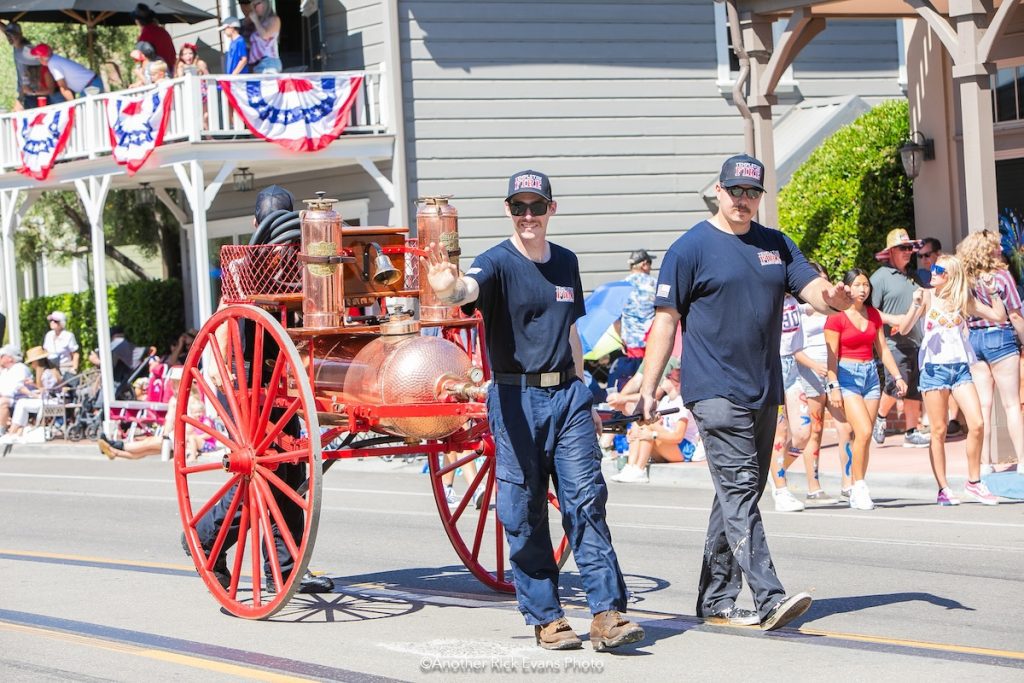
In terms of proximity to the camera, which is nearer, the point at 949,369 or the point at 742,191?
the point at 742,191

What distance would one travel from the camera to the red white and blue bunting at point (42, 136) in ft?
74.2

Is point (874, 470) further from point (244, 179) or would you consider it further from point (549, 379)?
point (244, 179)

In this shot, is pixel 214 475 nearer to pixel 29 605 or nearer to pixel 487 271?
pixel 29 605

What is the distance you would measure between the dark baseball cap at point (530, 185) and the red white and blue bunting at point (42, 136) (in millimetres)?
16975

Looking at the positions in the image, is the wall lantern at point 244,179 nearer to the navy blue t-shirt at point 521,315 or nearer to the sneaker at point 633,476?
the sneaker at point 633,476

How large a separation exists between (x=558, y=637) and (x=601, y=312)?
504 inches

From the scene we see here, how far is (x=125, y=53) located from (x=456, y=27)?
8954mm

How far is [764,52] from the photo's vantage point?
17.0 m

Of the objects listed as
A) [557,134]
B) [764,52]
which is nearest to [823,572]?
[764,52]

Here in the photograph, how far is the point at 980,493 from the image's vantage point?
470 inches

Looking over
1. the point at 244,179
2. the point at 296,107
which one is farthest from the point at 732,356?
the point at 244,179

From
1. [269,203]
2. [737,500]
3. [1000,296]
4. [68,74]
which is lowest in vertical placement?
[737,500]

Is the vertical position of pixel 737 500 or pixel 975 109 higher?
pixel 975 109

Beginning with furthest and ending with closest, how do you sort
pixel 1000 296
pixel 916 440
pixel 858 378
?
pixel 916 440
pixel 1000 296
pixel 858 378
